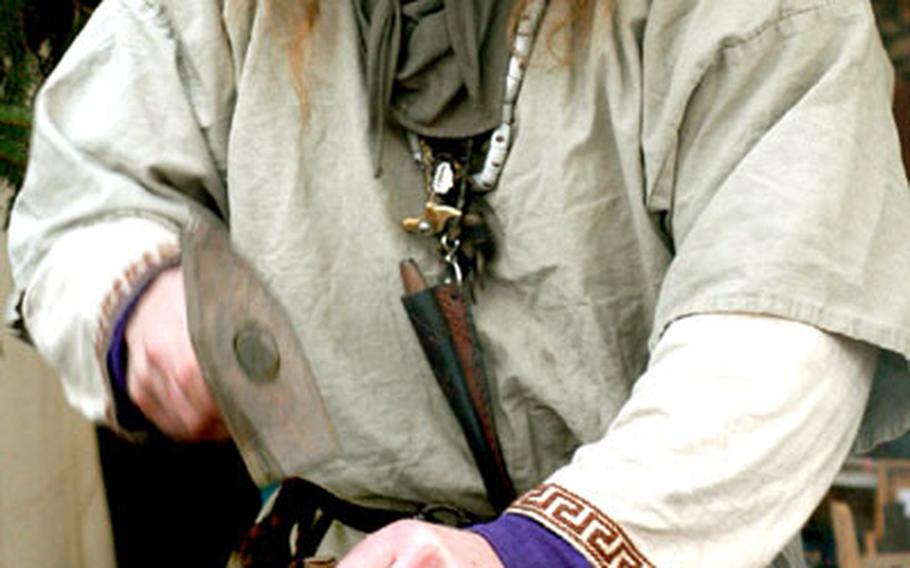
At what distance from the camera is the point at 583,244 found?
1052 mm

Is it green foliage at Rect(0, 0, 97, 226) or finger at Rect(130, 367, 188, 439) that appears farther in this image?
green foliage at Rect(0, 0, 97, 226)

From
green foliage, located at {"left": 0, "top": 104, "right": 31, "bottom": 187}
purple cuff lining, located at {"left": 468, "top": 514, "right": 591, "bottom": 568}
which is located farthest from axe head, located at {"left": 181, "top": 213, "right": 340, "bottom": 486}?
green foliage, located at {"left": 0, "top": 104, "right": 31, "bottom": 187}

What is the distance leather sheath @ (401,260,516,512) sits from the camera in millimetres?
1069

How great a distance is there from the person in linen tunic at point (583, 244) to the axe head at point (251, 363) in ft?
0.26

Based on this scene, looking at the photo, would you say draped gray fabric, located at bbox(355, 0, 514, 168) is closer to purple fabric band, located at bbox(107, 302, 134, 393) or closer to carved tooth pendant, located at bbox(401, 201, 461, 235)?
carved tooth pendant, located at bbox(401, 201, 461, 235)

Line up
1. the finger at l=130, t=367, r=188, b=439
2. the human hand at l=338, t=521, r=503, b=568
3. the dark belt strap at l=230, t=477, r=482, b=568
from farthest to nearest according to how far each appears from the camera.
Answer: the dark belt strap at l=230, t=477, r=482, b=568 → the finger at l=130, t=367, r=188, b=439 → the human hand at l=338, t=521, r=503, b=568

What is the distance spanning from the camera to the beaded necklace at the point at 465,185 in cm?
106

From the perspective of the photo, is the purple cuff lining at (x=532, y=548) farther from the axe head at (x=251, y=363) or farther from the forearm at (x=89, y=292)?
the forearm at (x=89, y=292)

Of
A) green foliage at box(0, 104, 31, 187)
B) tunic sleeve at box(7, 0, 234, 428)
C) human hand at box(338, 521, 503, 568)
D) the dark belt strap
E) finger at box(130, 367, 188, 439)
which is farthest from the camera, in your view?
green foliage at box(0, 104, 31, 187)

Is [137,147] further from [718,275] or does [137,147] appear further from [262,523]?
[718,275]

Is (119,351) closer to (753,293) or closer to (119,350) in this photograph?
(119,350)

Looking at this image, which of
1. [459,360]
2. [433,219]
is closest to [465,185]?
[433,219]

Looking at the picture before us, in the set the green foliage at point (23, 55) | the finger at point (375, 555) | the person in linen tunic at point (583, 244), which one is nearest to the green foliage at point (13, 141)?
the green foliage at point (23, 55)

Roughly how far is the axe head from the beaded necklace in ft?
0.76
